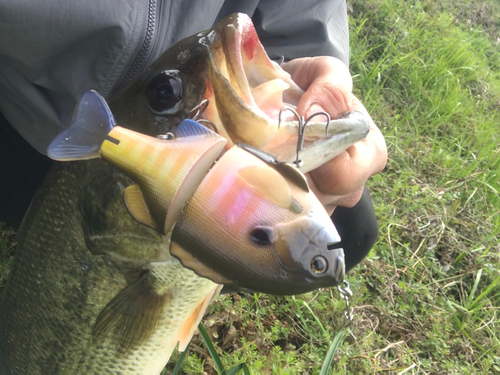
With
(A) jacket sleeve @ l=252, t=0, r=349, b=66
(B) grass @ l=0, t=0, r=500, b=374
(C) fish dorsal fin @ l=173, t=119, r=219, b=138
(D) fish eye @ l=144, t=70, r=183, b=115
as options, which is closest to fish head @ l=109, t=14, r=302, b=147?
(D) fish eye @ l=144, t=70, r=183, b=115

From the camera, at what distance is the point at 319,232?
691mm

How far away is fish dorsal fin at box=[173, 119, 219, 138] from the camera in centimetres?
75

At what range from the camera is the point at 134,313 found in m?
1.27

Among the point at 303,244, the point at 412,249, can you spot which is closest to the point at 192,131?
the point at 303,244

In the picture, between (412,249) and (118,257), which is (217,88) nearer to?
(118,257)

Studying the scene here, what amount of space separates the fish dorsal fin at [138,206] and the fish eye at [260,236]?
0.68ft

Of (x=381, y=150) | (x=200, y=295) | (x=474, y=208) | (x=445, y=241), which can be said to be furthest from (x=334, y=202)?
(x=474, y=208)

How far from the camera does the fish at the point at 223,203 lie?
696 millimetres

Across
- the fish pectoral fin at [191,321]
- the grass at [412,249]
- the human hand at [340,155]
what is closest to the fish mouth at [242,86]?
the human hand at [340,155]

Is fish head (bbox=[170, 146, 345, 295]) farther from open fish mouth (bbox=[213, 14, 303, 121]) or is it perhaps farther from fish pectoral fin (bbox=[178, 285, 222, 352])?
fish pectoral fin (bbox=[178, 285, 222, 352])

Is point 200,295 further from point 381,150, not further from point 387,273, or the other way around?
point 387,273

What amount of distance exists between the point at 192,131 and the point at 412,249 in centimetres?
243

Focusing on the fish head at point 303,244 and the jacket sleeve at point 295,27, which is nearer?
the fish head at point 303,244

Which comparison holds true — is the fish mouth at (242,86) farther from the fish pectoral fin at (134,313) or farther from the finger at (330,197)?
the fish pectoral fin at (134,313)
